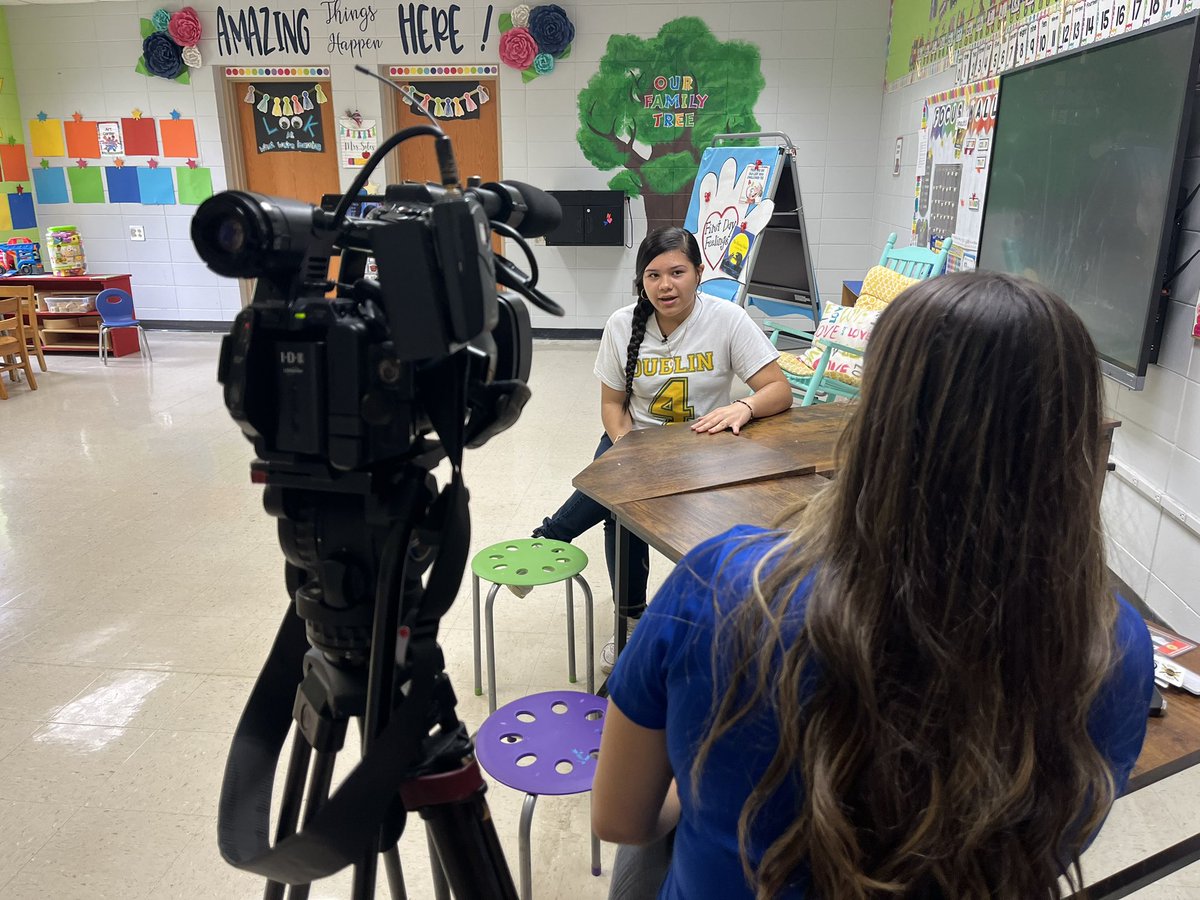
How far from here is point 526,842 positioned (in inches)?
56.2

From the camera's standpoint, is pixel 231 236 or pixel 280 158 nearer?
pixel 231 236

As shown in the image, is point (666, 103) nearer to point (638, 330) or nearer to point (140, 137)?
point (140, 137)

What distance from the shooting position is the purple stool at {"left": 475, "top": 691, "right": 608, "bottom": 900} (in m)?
1.35

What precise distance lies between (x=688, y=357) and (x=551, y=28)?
460 centimetres

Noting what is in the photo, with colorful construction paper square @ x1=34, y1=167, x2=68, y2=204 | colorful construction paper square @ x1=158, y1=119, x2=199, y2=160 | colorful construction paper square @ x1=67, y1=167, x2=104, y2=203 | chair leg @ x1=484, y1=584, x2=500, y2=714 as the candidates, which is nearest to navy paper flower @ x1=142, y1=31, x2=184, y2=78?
colorful construction paper square @ x1=158, y1=119, x2=199, y2=160

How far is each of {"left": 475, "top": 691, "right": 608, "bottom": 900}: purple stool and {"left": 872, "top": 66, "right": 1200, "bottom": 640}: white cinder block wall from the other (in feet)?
4.38

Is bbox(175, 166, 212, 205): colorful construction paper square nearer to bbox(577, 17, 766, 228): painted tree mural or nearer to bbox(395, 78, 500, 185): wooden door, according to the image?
bbox(395, 78, 500, 185): wooden door

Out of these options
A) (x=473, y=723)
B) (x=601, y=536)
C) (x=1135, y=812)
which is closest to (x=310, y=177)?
(x=601, y=536)

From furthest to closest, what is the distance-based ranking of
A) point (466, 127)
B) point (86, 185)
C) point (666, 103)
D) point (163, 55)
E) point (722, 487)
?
point (86, 185)
point (466, 127)
point (163, 55)
point (666, 103)
point (722, 487)

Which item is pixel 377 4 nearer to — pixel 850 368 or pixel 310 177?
pixel 310 177

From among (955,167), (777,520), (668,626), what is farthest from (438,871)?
(955,167)

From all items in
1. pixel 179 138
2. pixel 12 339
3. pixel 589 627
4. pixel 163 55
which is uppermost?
pixel 163 55

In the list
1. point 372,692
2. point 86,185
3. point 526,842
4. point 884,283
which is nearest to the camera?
point 372,692

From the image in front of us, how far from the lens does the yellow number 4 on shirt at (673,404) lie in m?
2.40
